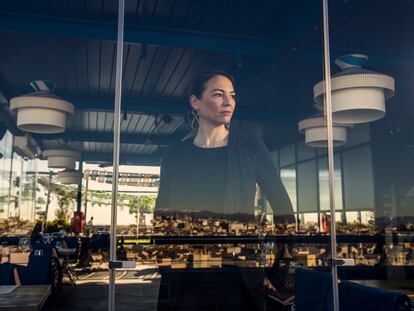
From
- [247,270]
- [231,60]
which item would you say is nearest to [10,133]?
[231,60]

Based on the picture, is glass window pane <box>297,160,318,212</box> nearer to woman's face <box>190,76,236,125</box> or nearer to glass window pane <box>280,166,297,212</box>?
glass window pane <box>280,166,297,212</box>

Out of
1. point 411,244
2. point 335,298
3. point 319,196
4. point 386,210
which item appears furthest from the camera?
point 411,244

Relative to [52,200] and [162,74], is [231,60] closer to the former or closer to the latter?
[162,74]

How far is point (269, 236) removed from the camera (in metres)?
2.77

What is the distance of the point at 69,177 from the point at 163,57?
0.81 metres

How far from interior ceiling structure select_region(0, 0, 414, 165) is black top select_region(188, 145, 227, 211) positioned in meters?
0.16

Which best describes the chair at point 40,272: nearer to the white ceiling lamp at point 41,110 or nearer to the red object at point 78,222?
Answer: the red object at point 78,222

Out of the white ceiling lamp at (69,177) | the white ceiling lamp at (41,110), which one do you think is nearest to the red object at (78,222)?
the white ceiling lamp at (69,177)

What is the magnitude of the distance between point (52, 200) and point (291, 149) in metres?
1.31

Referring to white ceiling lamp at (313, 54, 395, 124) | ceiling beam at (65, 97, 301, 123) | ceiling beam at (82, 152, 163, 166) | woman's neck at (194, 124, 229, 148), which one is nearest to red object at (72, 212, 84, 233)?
ceiling beam at (82, 152, 163, 166)

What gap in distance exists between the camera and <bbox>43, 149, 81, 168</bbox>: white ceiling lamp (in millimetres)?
2152

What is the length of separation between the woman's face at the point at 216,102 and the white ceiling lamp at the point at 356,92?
50 centimetres

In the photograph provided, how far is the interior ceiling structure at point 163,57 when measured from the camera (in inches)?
87.4

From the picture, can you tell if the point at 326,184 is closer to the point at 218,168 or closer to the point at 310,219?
the point at 310,219
